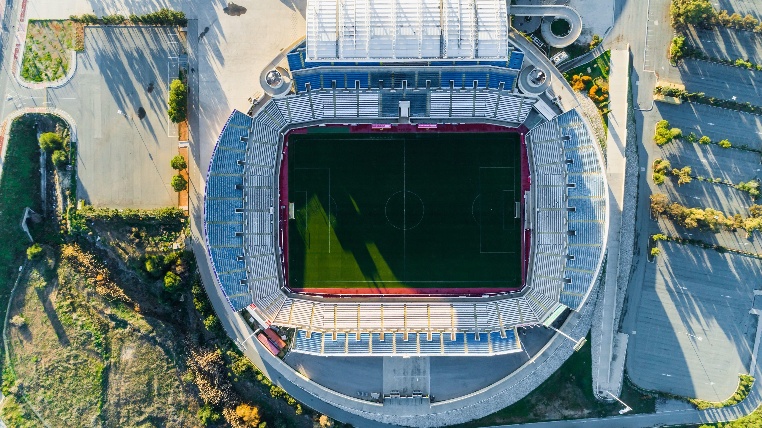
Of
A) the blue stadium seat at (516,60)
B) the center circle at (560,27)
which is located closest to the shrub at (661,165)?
the center circle at (560,27)

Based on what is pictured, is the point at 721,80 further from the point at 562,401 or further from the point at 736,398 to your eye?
the point at 562,401

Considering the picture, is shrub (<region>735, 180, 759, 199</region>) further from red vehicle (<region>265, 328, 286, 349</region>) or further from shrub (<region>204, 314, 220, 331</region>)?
shrub (<region>204, 314, 220, 331</region>)

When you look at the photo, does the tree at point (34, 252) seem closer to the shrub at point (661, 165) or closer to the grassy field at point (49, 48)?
the grassy field at point (49, 48)

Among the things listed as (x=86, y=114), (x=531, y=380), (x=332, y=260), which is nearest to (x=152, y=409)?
(x=332, y=260)

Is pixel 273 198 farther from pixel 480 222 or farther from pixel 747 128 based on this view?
pixel 747 128

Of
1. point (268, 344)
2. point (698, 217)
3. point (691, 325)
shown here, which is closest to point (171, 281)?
point (268, 344)
